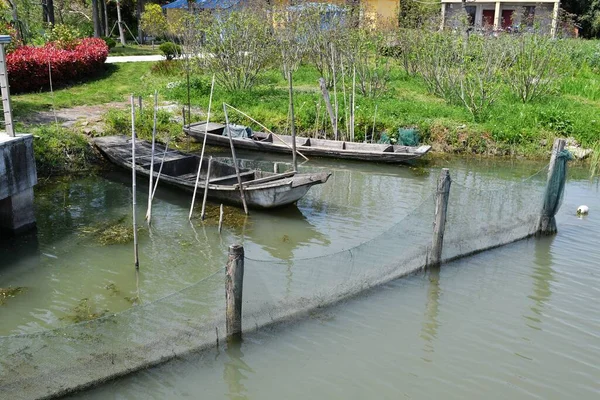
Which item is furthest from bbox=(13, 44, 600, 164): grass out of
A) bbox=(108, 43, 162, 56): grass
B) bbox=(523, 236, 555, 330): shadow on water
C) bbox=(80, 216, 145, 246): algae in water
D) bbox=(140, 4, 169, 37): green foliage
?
bbox=(140, 4, 169, 37): green foliage

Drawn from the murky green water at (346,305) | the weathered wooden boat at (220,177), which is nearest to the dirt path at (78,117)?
the weathered wooden boat at (220,177)

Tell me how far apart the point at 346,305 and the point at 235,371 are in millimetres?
1755

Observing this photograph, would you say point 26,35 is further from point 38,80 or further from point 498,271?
point 498,271

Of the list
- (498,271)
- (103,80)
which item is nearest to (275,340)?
(498,271)

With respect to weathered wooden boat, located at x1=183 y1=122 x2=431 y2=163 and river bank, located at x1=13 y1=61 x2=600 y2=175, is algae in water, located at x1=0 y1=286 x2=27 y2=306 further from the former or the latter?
weathered wooden boat, located at x1=183 y1=122 x2=431 y2=163

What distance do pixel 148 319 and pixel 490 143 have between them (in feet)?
37.3

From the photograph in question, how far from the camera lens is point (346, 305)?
283 inches

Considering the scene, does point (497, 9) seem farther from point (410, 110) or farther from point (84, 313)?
point (84, 313)

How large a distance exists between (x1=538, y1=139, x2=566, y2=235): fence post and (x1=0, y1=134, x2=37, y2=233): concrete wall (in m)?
7.81

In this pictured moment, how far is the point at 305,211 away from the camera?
10750mm

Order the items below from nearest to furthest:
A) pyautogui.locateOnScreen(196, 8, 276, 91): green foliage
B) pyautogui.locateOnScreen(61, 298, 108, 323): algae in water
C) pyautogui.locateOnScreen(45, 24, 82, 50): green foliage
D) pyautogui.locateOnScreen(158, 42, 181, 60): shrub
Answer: pyautogui.locateOnScreen(61, 298, 108, 323): algae in water → pyautogui.locateOnScreen(196, 8, 276, 91): green foliage → pyautogui.locateOnScreen(45, 24, 82, 50): green foliage → pyautogui.locateOnScreen(158, 42, 181, 60): shrub

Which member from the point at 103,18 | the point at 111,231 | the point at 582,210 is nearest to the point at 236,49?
the point at 111,231

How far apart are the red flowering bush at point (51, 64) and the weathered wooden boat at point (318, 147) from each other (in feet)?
15.4

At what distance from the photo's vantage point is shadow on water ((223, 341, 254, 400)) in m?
5.70
